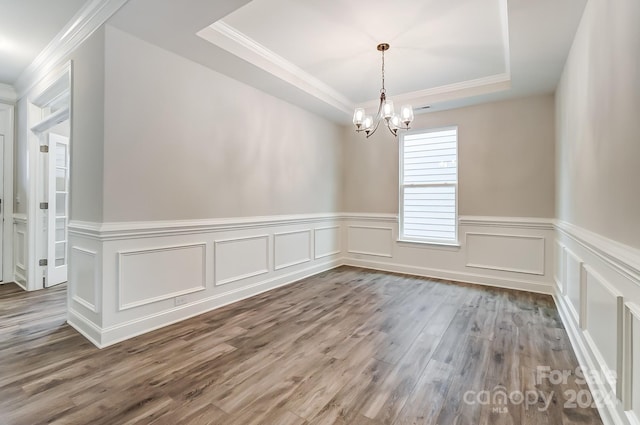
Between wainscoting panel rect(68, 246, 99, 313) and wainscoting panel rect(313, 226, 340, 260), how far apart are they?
9.63ft

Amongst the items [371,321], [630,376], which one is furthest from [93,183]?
[630,376]

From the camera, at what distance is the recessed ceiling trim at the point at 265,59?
8.84 feet

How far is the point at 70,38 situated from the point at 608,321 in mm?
4549

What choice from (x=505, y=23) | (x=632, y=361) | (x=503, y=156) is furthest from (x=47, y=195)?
(x=503, y=156)

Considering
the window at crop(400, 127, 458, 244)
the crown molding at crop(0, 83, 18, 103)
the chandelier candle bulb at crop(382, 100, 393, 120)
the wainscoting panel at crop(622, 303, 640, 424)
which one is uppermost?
the crown molding at crop(0, 83, 18, 103)

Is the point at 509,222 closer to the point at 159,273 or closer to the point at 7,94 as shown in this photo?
the point at 159,273

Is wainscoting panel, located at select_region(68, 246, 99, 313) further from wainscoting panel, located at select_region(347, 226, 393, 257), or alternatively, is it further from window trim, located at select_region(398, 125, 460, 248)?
window trim, located at select_region(398, 125, 460, 248)

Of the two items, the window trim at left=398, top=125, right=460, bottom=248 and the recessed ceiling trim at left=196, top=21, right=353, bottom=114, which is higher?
the recessed ceiling trim at left=196, top=21, right=353, bottom=114

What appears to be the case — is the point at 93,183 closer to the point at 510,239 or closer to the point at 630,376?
the point at 630,376

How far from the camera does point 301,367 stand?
2.12 m

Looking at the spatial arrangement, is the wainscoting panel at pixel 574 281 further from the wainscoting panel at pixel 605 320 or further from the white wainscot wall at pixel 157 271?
the white wainscot wall at pixel 157 271

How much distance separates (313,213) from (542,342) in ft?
10.5

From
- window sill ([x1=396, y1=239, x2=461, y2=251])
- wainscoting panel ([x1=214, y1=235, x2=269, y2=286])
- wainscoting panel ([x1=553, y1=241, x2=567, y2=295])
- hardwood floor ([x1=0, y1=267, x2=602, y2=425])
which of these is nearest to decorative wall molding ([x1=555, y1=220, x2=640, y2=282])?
hardwood floor ([x1=0, y1=267, x2=602, y2=425])

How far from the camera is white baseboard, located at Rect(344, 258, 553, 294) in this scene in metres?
3.92
